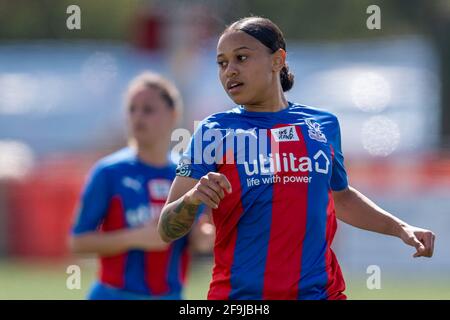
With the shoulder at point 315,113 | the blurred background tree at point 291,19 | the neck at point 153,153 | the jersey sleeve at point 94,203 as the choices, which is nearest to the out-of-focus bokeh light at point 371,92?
the blurred background tree at point 291,19

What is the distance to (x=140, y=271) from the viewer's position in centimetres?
660

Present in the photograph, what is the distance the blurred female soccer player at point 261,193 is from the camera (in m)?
4.55

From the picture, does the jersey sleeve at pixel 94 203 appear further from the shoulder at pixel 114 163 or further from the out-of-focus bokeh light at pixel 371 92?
the out-of-focus bokeh light at pixel 371 92

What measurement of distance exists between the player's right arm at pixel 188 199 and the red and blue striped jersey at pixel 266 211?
0.08m

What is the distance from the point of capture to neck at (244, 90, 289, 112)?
4.76 m

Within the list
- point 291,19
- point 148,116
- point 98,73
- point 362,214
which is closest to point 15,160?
point 98,73

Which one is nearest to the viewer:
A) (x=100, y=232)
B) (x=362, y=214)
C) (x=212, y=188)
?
(x=212, y=188)

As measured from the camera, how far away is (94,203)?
6.62m

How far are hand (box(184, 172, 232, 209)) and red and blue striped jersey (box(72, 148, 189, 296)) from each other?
7.91ft

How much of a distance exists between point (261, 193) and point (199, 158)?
29cm

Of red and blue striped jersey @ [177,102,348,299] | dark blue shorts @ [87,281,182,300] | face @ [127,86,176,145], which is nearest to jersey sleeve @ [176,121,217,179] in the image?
red and blue striped jersey @ [177,102,348,299]

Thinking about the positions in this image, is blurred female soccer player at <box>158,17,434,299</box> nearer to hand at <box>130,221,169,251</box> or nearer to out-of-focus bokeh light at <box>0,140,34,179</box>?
hand at <box>130,221,169,251</box>

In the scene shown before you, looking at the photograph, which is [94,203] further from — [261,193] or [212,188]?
[212,188]
